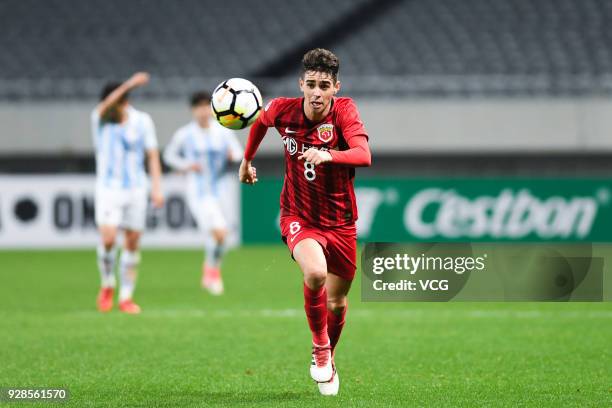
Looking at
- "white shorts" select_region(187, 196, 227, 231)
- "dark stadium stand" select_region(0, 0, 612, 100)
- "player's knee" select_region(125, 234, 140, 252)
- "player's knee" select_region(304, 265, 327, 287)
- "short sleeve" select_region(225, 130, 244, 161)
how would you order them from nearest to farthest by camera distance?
"player's knee" select_region(304, 265, 327, 287) < "player's knee" select_region(125, 234, 140, 252) < "short sleeve" select_region(225, 130, 244, 161) < "white shorts" select_region(187, 196, 227, 231) < "dark stadium stand" select_region(0, 0, 612, 100)

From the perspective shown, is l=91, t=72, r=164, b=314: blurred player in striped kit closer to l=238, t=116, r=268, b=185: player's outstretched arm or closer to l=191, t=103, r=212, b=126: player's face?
l=191, t=103, r=212, b=126: player's face

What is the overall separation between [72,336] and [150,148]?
7.61ft

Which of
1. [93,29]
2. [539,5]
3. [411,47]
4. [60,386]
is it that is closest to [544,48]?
[539,5]

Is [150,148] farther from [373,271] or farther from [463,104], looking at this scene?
[463,104]

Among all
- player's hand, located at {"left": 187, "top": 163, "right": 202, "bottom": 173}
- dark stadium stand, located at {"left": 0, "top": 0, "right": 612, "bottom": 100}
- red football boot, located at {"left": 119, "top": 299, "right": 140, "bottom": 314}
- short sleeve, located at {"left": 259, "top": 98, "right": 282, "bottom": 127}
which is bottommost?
red football boot, located at {"left": 119, "top": 299, "right": 140, "bottom": 314}

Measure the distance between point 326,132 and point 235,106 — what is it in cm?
54

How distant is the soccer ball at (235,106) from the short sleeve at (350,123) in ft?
1.67

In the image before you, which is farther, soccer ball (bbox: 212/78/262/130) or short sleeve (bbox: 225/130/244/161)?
short sleeve (bbox: 225/130/244/161)

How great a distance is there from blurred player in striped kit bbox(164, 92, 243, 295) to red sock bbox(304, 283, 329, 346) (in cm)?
605

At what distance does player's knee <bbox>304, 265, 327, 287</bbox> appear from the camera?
214 inches

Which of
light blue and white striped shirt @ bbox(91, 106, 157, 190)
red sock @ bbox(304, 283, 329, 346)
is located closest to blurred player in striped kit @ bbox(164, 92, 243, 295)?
light blue and white striped shirt @ bbox(91, 106, 157, 190)

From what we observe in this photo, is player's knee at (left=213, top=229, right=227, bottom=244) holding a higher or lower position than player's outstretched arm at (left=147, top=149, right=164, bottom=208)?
lower

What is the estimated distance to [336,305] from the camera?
5910 mm

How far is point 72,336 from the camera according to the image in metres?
7.97
